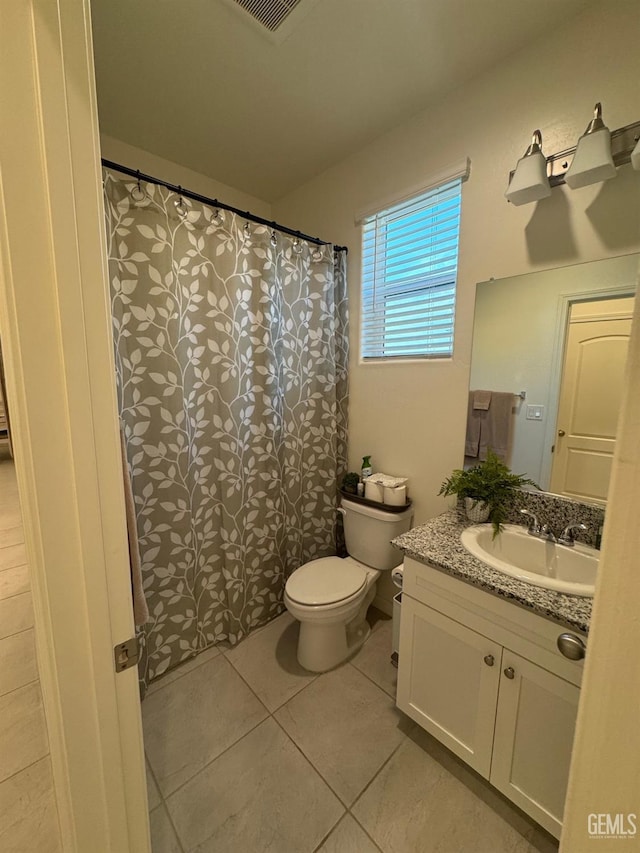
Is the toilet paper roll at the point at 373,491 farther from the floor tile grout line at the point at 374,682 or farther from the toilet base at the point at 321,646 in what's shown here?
the floor tile grout line at the point at 374,682

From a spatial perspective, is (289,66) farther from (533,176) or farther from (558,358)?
(558,358)

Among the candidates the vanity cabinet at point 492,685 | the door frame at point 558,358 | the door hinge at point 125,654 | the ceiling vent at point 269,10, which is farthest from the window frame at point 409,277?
the door hinge at point 125,654

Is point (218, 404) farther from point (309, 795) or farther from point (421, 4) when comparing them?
point (421, 4)

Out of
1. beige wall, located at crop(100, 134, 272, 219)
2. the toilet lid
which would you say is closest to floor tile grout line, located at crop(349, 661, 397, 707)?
the toilet lid

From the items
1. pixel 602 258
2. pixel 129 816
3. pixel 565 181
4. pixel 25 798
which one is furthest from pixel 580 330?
pixel 25 798

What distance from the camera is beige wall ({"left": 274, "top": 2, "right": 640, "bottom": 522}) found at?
112 centimetres

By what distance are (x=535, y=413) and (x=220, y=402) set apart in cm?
139

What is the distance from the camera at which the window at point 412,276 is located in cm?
157

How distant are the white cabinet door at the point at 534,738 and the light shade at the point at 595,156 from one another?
153 cm

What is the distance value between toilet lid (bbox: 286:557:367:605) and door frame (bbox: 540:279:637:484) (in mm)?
981

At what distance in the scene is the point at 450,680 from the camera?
45.3 inches

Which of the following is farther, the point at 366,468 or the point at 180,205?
the point at 366,468

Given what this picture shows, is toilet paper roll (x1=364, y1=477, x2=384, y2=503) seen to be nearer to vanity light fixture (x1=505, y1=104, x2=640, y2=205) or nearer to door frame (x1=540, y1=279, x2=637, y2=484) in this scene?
door frame (x1=540, y1=279, x2=637, y2=484)

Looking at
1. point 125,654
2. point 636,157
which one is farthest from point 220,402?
point 636,157
